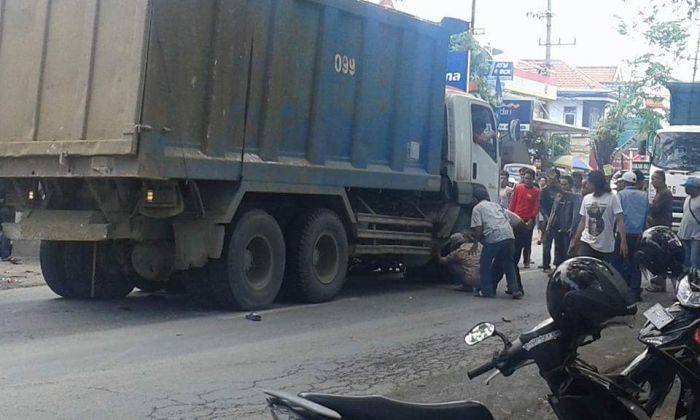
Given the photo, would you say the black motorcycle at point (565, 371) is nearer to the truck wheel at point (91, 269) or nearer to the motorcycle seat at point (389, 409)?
the motorcycle seat at point (389, 409)

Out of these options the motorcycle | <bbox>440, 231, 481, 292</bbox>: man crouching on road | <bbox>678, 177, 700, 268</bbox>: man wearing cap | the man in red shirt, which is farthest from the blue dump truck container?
the motorcycle

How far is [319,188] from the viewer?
10.2 meters

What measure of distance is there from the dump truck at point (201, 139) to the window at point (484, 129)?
6.72ft

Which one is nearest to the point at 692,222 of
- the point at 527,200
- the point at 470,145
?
the point at 470,145

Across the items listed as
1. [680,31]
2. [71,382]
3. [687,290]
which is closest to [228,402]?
[71,382]

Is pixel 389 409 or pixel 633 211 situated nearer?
pixel 389 409

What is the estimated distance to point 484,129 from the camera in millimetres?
13289

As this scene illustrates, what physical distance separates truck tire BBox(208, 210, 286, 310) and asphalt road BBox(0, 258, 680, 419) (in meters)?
0.22

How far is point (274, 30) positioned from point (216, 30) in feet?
2.92

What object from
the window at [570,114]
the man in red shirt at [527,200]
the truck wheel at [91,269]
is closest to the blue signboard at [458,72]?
the man in red shirt at [527,200]

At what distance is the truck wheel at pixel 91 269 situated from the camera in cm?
975

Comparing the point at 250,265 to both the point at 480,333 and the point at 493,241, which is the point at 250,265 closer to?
the point at 493,241

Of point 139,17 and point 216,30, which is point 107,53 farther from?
point 216,30

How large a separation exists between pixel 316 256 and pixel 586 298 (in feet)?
23.8
